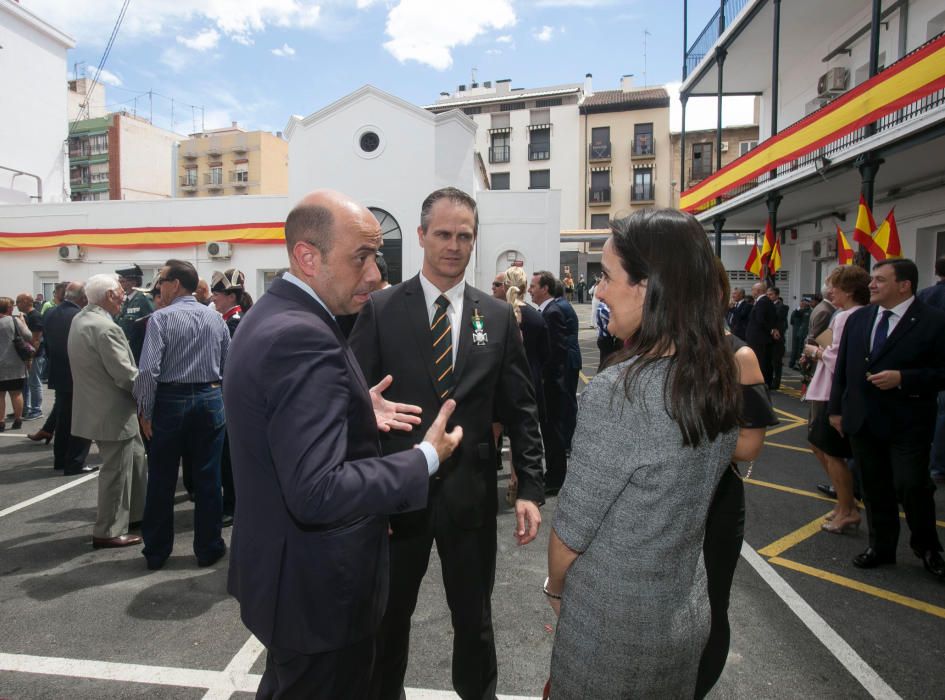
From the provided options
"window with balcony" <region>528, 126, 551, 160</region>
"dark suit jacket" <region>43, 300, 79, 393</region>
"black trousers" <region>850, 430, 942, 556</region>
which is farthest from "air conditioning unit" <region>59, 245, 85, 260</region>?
"window with balcony" <region>528, 126, 551, 160</region>

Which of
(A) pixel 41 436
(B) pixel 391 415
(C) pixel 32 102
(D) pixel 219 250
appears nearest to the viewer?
(B) pixel 391 415

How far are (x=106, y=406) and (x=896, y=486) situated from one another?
19.1 ft

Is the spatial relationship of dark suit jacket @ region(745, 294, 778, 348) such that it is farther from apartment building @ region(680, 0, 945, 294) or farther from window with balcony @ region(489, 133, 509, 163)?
window with balcony @ region(489, 133, 509, 163)

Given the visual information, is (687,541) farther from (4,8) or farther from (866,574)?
(4,8)

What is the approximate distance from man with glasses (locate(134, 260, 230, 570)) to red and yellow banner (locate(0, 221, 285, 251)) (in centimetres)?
1801

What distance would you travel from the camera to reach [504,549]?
435 cm

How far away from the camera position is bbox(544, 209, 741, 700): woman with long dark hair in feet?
4.39

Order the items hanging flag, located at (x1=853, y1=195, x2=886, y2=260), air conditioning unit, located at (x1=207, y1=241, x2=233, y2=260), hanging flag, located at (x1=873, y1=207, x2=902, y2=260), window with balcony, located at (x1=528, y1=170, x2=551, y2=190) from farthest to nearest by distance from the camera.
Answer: window with balcony, located at (x1=528, y1=170, x2=551, y2=190) → air conditioning unit, located at (x1=207, y1=241, x2=233, y2=260) → hanging flag, located at (x1=853, y1=195, x2=886, y2=260) → hanging flag, located at (x1=873, y1=207, x2=902, y2=260)

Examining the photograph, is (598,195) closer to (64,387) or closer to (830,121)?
(830,121)

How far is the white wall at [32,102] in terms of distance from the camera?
84.8 feet

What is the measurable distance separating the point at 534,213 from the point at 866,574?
1841cm

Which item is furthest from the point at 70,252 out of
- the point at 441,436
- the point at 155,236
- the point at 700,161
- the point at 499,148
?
the point at 700,161

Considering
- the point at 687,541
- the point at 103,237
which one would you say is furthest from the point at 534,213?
the point at 687,541

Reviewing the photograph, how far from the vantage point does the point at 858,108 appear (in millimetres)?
9594
